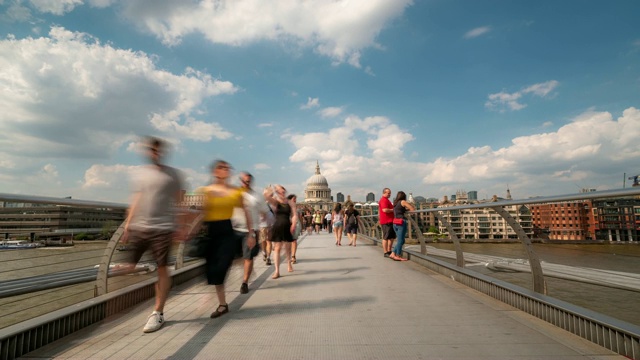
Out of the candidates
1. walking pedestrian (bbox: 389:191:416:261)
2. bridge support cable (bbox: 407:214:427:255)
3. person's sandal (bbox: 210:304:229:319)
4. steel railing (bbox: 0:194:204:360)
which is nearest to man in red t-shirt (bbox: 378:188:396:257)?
walking pedestrian (bbox: 389:191:416:261)

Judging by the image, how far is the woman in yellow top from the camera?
361 cm

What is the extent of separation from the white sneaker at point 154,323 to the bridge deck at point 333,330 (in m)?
0.07

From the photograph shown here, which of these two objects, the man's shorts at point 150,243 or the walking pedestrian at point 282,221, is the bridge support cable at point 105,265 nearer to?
the man's shorts at point 150,243

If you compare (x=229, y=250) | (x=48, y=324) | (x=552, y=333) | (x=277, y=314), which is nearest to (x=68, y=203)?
(x=48, y=324)

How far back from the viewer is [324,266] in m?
6.98

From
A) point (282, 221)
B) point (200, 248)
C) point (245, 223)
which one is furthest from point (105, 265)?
point (282, 221)

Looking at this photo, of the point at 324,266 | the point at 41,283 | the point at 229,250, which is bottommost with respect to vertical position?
the point at 324,266

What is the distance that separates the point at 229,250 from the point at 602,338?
3.18 metres

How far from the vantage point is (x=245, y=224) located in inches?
174

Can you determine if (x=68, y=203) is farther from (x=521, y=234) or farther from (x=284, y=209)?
(x=521, y=234)

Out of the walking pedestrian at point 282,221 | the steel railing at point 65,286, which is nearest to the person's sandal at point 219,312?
the steel railing at point 65,286

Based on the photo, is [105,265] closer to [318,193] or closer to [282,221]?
[282,221]

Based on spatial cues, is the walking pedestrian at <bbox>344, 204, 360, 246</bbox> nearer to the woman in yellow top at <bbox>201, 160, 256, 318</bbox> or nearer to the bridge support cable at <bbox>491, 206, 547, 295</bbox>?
the bridge support cable at <bbox>491, 206, 547, 295</bbox>

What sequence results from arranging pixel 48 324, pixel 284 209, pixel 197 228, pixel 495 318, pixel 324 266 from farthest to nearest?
pixel 324 266 → pixel 284 209 → pixel 197 228 → pixel 495 318 → pixel 48 324
